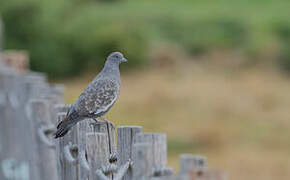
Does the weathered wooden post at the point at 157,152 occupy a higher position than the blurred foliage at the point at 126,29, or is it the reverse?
the blurred foliage at the point at 126,29

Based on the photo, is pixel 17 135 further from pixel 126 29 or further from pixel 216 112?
pixel 126 29

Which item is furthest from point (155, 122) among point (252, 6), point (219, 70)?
point (252, 6)

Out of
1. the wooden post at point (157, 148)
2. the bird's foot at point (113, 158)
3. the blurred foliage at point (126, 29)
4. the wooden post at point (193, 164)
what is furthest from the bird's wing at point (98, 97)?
the blurred foliage at point (126, 29)

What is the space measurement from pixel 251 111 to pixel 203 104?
42.8 inches

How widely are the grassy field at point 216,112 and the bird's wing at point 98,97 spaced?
5.45 metres

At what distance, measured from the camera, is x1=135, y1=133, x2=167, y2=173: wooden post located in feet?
8.69

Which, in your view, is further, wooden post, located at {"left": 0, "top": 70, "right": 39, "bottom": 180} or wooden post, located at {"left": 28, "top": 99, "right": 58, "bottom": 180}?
wooden post, located at {"left": 0, "top": 70, "right": 39, "bottom": 180}

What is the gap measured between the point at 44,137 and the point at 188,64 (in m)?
15.1

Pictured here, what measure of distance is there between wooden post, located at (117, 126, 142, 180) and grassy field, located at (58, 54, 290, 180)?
21.8 ft

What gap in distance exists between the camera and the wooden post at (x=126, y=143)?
304 cm

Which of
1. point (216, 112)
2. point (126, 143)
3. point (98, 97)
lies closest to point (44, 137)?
point (98, 97)

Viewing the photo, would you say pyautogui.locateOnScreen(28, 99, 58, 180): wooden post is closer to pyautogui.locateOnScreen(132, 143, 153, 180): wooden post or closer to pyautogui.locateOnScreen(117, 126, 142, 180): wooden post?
pyautogui.locateOnScreen(117, 126, 142, 180): wooden post

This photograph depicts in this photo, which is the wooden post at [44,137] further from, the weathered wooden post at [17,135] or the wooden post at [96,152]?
the wooden post at [96,152]

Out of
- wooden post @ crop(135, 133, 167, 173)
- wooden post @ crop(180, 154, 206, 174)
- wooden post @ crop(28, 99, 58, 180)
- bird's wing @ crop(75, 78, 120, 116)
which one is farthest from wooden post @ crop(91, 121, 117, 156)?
wooden post @ crop(28, 99, 58, 180)
